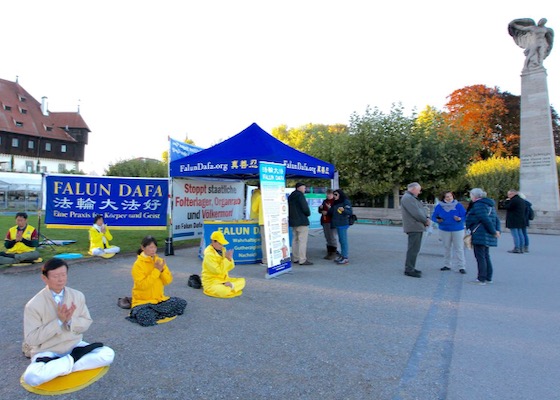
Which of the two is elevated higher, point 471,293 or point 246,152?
point 246,152

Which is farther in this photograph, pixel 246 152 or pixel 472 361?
pixel 246 152

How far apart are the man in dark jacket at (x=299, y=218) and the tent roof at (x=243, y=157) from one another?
62 cm

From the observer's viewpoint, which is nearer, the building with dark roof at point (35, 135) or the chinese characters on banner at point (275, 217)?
the chinese characters on banner at point (275, 217)

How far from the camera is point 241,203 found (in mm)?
12773

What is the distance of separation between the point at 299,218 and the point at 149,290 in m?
4.62

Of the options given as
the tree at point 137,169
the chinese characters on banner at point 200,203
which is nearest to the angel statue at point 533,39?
the chinese characters on banner at point 200,203

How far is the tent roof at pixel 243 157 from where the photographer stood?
8.15 m

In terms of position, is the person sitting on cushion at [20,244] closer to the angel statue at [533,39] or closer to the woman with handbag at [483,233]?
the woman with handbag at [483,233]

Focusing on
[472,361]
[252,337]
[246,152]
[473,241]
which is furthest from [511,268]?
[252,337]

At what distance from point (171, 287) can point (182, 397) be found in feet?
11.9

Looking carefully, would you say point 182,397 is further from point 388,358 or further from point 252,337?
point 388,358

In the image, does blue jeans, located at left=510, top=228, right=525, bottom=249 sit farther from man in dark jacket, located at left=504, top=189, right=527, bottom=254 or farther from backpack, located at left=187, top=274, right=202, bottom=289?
backpack, located at left=187, top=274, right=202, bottom=289

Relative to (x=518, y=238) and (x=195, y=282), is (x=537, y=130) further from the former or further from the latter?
(x=195, y=282)

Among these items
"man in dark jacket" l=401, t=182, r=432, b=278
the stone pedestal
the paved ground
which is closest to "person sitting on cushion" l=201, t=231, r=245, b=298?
the paved ground
